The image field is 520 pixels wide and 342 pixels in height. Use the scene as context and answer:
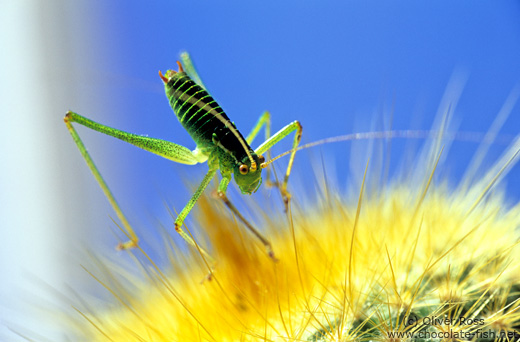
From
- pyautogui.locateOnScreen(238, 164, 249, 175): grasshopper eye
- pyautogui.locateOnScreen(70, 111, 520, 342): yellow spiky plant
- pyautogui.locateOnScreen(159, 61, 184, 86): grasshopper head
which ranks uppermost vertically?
pyautogui.locateOnScreen(159, 61, 184, 86): grasshopper head

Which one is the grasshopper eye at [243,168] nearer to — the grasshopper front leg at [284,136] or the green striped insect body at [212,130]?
the green striped insect body at [212,130]

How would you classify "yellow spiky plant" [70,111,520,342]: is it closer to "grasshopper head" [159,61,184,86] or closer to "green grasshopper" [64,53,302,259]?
"green grasshopper" [64,53,302,259]

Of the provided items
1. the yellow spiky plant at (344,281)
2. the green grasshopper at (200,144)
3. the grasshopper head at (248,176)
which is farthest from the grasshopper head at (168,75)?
the yellow spiky plant at (344,281)

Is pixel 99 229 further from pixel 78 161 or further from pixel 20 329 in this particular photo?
pixel 20 329

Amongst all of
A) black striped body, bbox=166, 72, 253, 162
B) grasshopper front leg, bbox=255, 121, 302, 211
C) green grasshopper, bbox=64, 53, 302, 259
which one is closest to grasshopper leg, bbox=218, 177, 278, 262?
green grasshopper, bbox=64, 53, 302, 259

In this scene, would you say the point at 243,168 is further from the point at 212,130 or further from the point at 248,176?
the point at 212,130

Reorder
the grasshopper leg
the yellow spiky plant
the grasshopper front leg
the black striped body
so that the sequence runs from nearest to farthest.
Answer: the yellow spiky plant < the grasshopper leg < the black striped body < the grasshopper front leg
